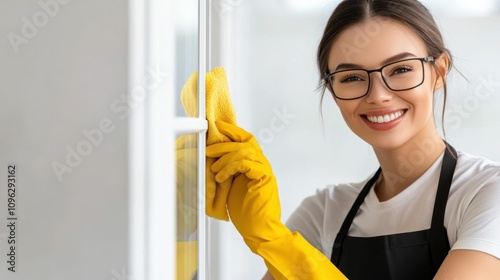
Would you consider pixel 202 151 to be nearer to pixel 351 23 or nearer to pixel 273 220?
pixel 273 220

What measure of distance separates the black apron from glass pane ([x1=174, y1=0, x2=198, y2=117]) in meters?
0.62

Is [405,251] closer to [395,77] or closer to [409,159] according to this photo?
[409,159]

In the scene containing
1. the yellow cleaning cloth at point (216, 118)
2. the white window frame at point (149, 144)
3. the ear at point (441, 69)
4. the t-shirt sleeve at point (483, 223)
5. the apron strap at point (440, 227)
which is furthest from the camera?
the ear at point (441, 69)

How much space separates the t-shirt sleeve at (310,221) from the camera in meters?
1.49

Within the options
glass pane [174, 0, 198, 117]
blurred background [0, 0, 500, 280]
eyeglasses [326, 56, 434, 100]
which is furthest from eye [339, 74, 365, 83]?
blurred background [0, 0, 500, 280]

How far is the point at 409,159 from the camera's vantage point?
133 centimetres

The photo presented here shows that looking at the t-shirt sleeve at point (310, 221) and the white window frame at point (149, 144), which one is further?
the t-shirt sleeve at point (310, 221)

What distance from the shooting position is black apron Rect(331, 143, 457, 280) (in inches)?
47.6

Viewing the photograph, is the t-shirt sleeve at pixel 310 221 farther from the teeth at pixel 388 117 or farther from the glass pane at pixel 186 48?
the glass pane at pixel 186 48

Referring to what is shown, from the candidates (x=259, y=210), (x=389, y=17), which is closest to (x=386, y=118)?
(x=389, y=17)
